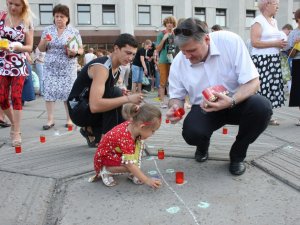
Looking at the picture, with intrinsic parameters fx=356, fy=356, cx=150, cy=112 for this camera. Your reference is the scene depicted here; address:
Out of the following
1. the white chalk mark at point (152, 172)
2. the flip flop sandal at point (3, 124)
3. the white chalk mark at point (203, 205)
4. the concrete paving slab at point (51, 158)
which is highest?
the flip flop sandal at point (3, 124)

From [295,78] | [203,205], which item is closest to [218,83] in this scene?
[203,205]

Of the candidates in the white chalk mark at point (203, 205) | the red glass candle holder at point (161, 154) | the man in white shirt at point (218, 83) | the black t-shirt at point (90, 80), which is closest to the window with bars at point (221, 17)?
the black t-shirt at point (90, 80)

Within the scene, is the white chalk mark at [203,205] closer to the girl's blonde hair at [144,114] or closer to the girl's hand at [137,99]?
the girl's blonde hair at [144,114]

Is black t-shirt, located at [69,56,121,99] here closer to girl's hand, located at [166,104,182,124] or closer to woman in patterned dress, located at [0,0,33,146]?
girl's hand, located at [166,104,182,124]

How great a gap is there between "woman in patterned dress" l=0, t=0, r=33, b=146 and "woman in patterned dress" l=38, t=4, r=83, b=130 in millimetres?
787

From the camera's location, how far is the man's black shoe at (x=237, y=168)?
3.09 metres

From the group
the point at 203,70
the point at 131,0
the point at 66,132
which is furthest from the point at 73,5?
the point at 203,70

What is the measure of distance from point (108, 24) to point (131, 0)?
2.73m

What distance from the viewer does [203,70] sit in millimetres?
3129

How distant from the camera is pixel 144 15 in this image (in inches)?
1200

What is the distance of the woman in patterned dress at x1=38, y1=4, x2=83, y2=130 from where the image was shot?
5.26m

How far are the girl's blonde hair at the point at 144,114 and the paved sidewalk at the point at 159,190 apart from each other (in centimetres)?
56

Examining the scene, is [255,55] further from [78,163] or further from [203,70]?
[78,163]

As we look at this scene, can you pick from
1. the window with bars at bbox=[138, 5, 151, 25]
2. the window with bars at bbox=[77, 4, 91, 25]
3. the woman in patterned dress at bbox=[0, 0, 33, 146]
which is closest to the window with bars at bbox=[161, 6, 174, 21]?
the window with bars at bbox=[138, 5, 151, 25]
